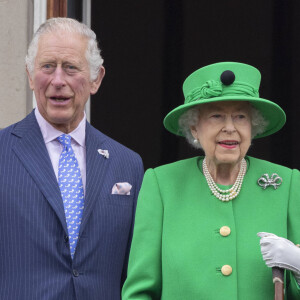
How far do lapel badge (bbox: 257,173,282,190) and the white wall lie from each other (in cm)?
212

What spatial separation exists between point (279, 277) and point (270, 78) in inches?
137

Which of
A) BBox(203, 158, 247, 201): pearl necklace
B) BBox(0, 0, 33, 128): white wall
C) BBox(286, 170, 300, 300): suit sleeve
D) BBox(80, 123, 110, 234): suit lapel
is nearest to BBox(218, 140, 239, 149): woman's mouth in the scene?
BBox(203, 158, 247, 201): pearl necklace

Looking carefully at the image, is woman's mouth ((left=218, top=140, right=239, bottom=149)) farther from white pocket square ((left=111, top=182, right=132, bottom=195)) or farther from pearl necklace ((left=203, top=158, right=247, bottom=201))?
white pocket square ((left=111, top=182, right=132, bottom=195))

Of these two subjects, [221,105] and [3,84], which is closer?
[221,105]

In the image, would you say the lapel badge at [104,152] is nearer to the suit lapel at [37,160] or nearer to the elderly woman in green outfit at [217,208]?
the suit lapel at [37,160]

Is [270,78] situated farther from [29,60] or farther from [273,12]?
[29,60]

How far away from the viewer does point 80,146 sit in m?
3.53

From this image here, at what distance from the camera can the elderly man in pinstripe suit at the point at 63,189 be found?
3.20 metres

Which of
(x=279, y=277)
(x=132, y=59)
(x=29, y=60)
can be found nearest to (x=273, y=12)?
(x=132, y=59)

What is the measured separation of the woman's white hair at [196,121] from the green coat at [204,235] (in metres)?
0.12

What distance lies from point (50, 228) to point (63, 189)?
186 mm

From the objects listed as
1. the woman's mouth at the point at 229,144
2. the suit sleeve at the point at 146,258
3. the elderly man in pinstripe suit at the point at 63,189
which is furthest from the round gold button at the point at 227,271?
the elderly man in pinstripe suit at the point at 63,189

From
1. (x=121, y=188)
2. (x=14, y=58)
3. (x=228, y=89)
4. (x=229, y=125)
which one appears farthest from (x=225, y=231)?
(x=14, y=58)

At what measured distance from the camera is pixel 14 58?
472 centimetres
